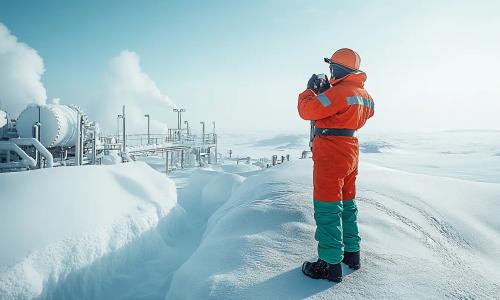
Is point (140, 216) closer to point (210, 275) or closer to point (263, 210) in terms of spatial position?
point (263, 210)

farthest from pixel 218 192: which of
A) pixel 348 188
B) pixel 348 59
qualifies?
pixel 348 59

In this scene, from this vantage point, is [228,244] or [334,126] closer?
[334,126]

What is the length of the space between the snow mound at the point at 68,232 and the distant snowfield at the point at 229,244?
1cm

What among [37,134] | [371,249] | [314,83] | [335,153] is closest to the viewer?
[335,153]

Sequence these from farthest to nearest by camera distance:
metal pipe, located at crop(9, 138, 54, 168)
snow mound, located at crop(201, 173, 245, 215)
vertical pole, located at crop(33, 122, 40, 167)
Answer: vertical pole, located at crop(33, 122, 40, 167), metal pipe, located at crop(9, 138, 54, 168), snow mound, located at crop(201, 173, 245, 215)

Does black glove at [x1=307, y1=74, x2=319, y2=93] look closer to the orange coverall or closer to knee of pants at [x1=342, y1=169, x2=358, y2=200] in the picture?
the orange coverall

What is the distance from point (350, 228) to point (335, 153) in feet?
2.35

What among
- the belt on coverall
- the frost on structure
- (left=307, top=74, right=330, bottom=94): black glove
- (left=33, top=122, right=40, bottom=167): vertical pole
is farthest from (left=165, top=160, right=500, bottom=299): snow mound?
the frost on structure

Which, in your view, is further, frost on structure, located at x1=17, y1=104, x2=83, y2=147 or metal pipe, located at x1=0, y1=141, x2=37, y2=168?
frost on structure, located at x1=17, y1=104, x2=83, y2=147

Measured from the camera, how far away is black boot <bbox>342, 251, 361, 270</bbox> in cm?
238

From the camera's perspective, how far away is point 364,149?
60625 millimetres

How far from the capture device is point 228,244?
9.37ft

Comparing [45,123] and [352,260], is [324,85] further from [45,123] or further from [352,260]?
[45,123]

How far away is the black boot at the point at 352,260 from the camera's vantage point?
7.82 ft
